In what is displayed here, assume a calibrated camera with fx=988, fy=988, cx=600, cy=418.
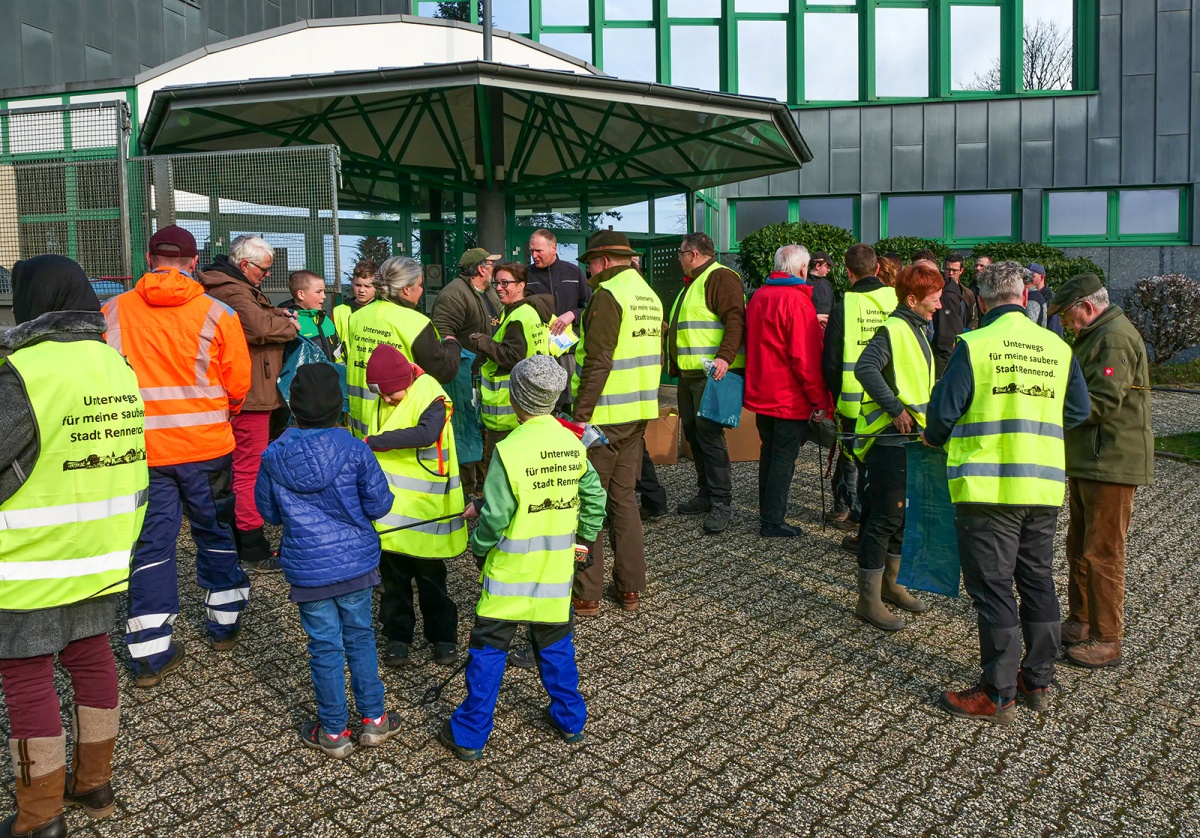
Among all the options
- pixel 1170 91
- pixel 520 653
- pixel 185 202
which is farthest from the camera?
pixel 1170 91

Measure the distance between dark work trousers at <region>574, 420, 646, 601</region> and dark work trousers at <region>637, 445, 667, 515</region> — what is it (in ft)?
5.67

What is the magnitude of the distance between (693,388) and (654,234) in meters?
8.40

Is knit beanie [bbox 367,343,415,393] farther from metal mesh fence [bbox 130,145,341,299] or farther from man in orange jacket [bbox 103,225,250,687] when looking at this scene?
metal mesh fence [bbox 130,145,341,299]

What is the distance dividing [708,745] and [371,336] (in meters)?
2.70

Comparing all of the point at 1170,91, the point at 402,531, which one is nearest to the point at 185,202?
the point at 402,531

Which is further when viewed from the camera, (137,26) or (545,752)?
(137,26)

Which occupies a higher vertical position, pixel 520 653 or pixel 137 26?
pixel 137 26

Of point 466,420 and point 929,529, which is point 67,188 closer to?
point 466,420

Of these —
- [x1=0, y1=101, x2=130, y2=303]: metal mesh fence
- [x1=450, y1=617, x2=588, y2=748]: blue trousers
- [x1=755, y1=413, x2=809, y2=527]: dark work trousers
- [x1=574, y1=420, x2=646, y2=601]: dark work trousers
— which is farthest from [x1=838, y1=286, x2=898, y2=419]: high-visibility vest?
[x1=0, y1=101, x2=130, y2=303]: metal mesh fence

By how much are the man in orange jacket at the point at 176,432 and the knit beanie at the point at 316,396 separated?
1.14m

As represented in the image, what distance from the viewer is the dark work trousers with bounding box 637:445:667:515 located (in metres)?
7.50

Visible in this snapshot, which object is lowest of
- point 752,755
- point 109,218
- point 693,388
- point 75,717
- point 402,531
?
point 752,755

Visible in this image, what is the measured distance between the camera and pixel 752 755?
3.89 m

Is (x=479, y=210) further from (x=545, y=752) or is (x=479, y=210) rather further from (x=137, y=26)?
(x=545, y=752)
